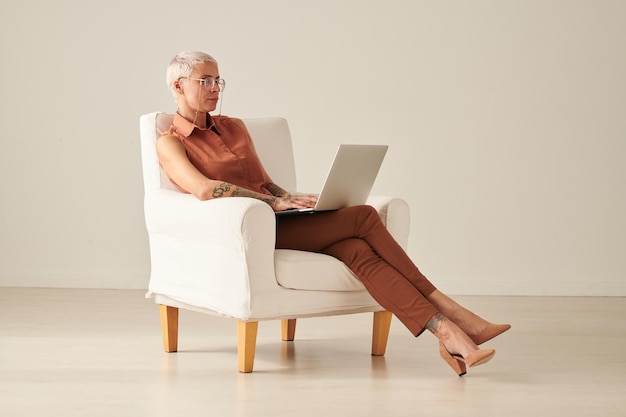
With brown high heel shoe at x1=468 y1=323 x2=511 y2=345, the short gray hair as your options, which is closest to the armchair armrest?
the short gray hair

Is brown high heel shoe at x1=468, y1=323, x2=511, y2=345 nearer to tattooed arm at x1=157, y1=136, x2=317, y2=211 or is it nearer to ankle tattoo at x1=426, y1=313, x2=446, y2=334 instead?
ankle tattoo at x1=426, y1=313, x2=446, y2=334

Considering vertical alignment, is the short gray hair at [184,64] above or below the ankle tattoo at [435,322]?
above

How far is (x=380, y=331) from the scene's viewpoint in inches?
142

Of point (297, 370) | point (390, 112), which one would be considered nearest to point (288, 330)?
point (297, 370)

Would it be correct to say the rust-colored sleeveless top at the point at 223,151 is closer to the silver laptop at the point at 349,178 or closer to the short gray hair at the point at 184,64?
the short gray hair at the point at 184,64

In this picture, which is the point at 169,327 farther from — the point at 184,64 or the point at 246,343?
the point at 184,64

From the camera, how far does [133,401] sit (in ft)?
9.46

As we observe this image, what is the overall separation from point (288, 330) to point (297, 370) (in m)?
0.60

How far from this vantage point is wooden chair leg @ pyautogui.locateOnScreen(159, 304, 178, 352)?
3643mm

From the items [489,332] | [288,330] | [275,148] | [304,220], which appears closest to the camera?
[489,332]

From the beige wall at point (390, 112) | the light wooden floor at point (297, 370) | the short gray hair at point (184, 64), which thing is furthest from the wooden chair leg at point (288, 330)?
the beige wall at point (390, 112)

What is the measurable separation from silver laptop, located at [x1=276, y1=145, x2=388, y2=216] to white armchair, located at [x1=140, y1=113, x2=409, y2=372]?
17 centimetres

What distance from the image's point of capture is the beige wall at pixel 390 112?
5.37 m

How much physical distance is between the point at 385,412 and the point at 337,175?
2.97ft
